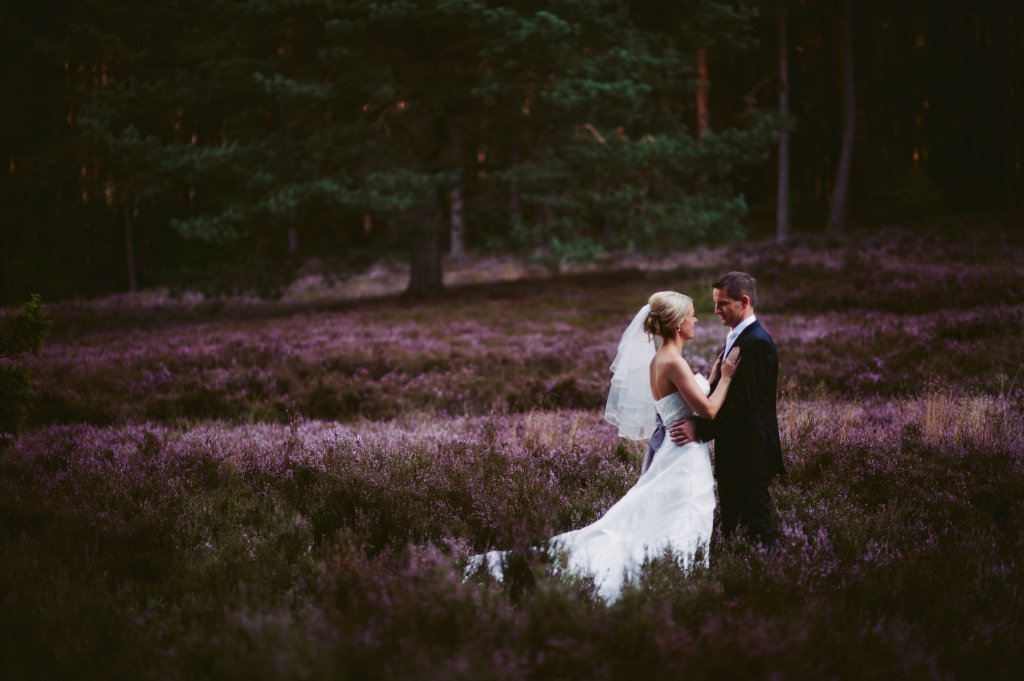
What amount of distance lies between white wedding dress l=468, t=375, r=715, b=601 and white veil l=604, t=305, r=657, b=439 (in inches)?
11.4

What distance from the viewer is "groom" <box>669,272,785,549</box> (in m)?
3.44

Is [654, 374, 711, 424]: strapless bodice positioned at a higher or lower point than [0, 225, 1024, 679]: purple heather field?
higher

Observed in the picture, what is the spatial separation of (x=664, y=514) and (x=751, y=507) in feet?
1.78

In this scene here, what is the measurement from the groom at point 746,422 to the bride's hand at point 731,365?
0.03 meters

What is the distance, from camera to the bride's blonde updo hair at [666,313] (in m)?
3.50

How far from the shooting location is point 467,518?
394 centimetres

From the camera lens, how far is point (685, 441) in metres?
3.54

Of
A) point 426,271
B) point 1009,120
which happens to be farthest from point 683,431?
point 1009,120

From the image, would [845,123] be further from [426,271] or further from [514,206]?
[426,271]

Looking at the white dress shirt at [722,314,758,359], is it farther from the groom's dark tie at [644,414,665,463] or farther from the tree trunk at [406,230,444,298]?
the tree trunk at [406,230,444,298]

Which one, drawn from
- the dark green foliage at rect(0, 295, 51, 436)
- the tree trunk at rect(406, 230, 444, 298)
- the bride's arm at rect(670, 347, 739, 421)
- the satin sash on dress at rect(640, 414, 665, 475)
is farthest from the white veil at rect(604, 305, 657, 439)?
the tree trunk at rect(406, 230, 444, 298)

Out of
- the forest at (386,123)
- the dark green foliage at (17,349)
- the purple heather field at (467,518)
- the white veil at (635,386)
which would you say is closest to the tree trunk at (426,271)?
the forest at (386,123)

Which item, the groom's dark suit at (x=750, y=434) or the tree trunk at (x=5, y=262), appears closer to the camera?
the groom's dark suit at (x=750, y=434)

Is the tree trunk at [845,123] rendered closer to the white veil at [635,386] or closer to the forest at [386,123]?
the forest at [386,123]
